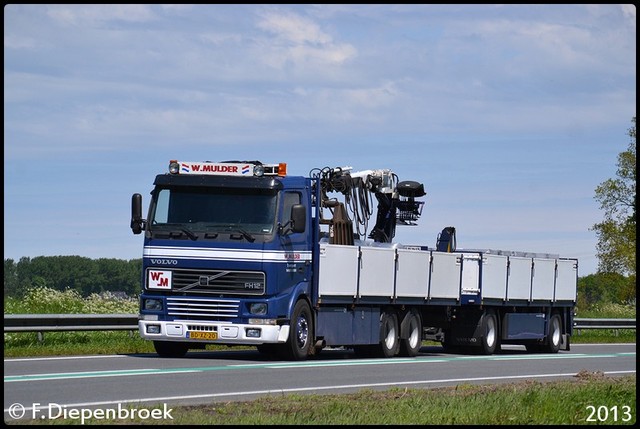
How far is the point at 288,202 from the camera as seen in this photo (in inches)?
934

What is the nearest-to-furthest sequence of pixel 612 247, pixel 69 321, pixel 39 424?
pixel 39 424
pixel 69 321
pixel 612 247

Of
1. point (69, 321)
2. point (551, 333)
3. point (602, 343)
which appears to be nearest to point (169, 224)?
point (69, 321)

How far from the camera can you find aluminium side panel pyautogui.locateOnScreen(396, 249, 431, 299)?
91.1 ft

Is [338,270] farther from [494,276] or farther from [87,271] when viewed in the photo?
[87,271]

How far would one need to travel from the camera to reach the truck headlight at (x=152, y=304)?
2362cm

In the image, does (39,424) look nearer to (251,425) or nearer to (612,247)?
(251,425)

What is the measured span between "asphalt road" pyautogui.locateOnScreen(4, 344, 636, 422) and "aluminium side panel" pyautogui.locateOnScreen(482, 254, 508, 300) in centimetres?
328

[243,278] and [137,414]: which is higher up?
[243,278]

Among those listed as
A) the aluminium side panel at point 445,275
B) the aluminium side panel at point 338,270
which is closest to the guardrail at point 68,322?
the aluminium side panel at point 338,270

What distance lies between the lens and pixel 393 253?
27703 millimetres

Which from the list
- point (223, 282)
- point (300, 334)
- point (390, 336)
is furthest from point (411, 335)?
point (223, 282)

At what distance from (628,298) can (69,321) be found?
43.9m

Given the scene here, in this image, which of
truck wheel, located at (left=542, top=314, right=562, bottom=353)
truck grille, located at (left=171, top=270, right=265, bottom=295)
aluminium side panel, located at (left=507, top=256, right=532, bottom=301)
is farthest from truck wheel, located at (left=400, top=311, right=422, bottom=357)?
truck wheel, located at (left=542, top=314, right=562, bottom=353)

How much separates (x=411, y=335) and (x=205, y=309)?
636 cm
